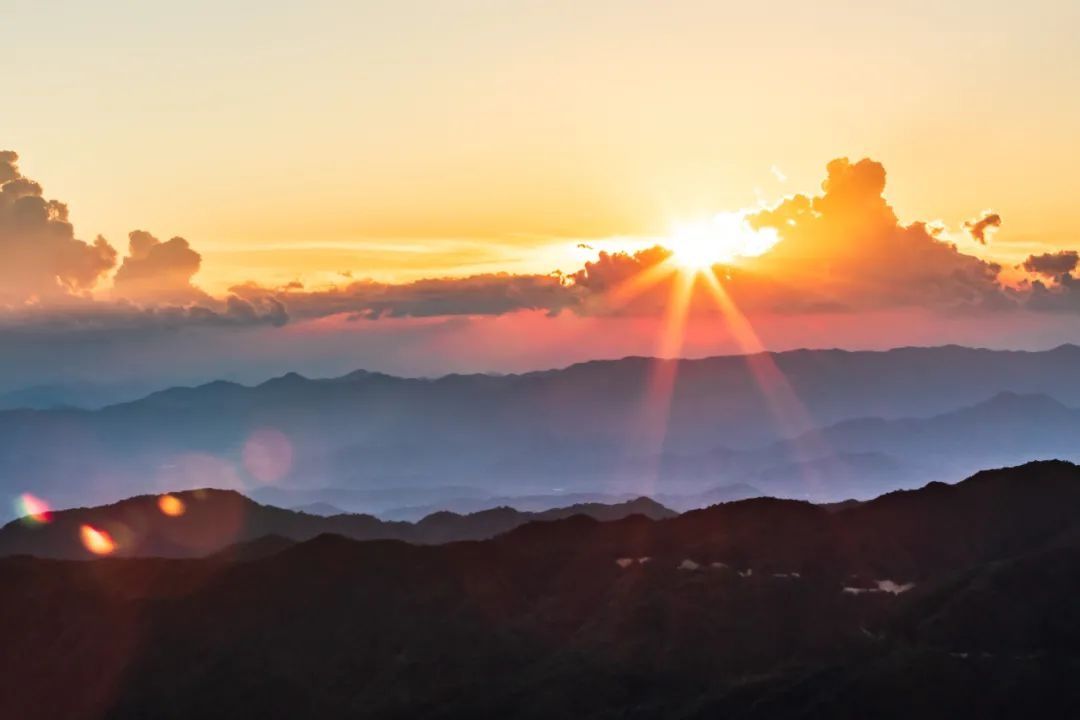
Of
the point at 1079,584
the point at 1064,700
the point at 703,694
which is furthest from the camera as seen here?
the point at 1079,584

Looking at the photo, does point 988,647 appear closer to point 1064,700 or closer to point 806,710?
point 1064,700

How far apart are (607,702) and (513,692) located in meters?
15.2

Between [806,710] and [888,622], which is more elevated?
[888,622]

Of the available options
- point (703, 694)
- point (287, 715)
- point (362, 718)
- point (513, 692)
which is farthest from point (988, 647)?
point (287, 715)

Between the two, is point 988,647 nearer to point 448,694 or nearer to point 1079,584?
point 1079,584

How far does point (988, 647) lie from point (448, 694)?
84.2 meters

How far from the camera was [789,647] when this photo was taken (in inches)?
7830

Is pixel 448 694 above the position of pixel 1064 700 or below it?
above

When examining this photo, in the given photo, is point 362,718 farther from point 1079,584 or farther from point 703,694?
point 1079,584

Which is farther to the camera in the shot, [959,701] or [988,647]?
[988,647]

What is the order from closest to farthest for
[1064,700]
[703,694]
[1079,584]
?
[1064,700], [703,694], [1079,584]

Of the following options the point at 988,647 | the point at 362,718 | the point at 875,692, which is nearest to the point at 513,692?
the point at 362,718

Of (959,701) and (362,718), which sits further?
(362,718)

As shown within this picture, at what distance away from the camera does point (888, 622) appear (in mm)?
199750
